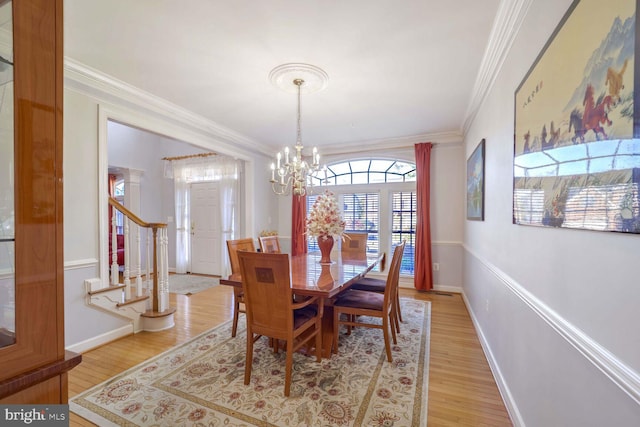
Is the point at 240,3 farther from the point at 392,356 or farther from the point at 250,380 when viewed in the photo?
the point at 392,356

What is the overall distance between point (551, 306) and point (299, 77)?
246cm

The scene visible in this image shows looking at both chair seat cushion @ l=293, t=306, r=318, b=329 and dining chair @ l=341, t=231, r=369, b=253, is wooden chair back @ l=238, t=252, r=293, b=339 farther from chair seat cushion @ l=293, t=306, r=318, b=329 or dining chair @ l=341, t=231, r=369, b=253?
dining chair @ l=341, t=231, r=369, b=253

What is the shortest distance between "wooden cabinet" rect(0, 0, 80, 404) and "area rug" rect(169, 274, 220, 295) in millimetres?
3946

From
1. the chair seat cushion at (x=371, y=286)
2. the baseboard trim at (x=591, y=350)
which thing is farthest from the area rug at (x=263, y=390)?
the baseboard trim at (x=591, y=350)

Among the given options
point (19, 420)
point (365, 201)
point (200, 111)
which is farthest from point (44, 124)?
point (365, 201)

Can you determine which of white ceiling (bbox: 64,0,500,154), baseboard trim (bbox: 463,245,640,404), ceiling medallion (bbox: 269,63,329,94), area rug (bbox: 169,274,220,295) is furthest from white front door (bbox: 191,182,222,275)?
baseboard trim (bbox: 463,245,640,404)

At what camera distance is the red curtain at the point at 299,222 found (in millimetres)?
5371

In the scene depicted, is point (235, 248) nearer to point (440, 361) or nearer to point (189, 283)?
point (440, 361)

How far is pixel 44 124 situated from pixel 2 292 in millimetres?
453

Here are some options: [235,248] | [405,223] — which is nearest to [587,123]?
[235,248]

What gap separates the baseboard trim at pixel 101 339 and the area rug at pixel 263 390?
699 mm

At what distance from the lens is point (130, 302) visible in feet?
9.48

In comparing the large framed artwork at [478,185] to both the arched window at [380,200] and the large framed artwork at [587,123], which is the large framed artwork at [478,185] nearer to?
the large framed artwork at [587,123]

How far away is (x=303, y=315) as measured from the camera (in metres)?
2.20
